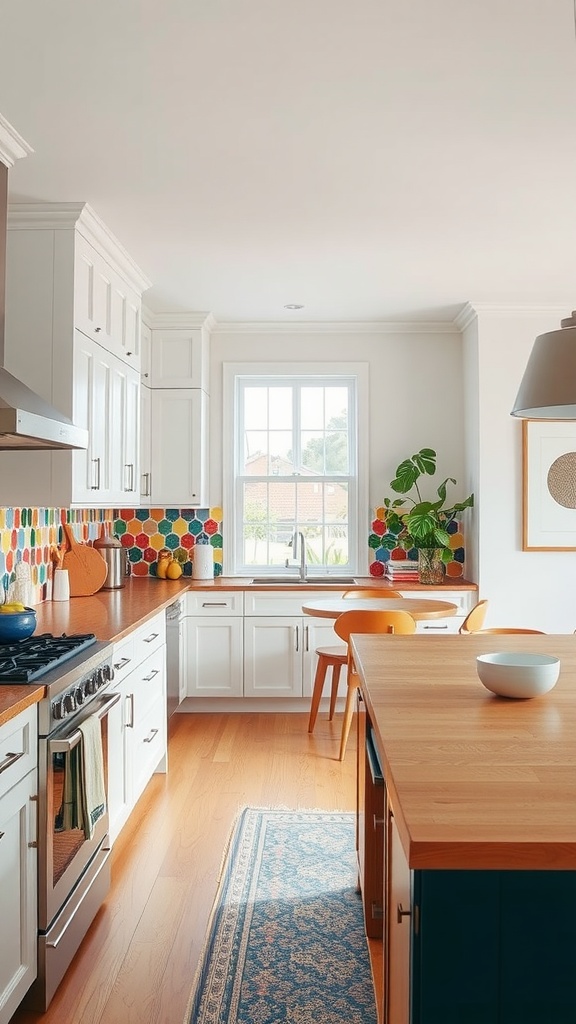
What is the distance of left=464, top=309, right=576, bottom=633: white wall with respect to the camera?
201 inches

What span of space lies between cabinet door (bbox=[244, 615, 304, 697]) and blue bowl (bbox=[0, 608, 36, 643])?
98.3 inches

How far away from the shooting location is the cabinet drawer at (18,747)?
77.8 inches

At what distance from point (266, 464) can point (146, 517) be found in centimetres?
93

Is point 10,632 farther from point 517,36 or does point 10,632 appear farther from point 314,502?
point 314,502

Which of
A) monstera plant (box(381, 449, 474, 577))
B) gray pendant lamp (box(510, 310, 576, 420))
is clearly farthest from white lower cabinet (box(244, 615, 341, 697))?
gray pendant lamp (box(510, 310, 576, 420))

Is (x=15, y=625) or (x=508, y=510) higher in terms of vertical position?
(x=508, y=510)

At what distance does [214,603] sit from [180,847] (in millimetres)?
2053

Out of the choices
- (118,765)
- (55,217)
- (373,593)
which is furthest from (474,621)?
(55,217)

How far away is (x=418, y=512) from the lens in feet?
17.4

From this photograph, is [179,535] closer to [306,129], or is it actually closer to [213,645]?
[213,645]

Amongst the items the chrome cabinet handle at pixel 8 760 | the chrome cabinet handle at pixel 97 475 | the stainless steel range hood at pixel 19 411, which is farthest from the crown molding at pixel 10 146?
the chrome cabinet handle at pixel 8 760

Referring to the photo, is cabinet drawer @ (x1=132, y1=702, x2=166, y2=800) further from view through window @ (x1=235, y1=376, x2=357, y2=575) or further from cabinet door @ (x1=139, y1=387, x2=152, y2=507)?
view through window @ (x1=235, y1=376, x2=357, y2=575)

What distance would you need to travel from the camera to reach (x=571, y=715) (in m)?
1.83

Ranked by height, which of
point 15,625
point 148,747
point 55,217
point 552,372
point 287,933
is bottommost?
point 287,933
